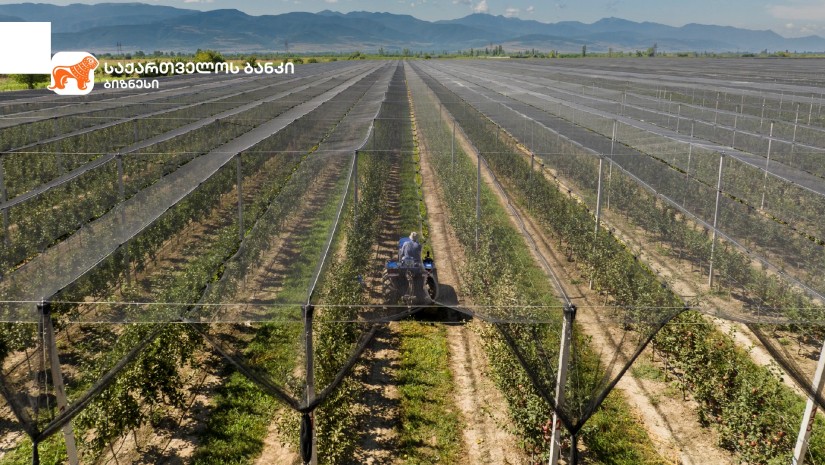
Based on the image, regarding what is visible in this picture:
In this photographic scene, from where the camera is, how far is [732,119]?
898 inches

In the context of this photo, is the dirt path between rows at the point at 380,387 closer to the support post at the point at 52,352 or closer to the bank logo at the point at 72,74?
the support post at the point at 52,352

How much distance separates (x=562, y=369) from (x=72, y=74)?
40.1 metres

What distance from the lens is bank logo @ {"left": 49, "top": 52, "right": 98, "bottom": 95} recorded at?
1380 inches

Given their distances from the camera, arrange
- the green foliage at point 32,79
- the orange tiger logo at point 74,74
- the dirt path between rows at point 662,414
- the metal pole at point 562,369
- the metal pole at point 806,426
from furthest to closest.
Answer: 1. the green foliage at point 32,79
2. the orange tiger logo at point 74,74
3. the dirt path between rows at point 662,414
4. the metal pole at point 806,426
5. the metal pole at point 562,369

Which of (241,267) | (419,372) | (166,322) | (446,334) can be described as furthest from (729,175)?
(166,322)

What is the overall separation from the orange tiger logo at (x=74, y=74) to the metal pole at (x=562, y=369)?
37640mm

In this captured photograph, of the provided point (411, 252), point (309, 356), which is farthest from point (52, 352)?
point (411, 252)

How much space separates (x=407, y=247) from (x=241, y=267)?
2.53m

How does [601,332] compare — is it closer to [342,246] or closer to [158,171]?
[342,246]

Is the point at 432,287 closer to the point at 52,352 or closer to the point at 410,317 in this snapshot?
the point at 410,317

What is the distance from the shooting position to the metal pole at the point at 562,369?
595 cm

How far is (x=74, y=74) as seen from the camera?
122ft

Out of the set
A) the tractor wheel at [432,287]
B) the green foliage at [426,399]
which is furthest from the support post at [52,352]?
the tractor wheel at [432,287]

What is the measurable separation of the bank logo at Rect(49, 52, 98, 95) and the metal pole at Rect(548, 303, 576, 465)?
116 ft
